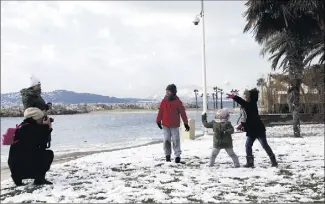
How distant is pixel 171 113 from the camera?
10.5 m

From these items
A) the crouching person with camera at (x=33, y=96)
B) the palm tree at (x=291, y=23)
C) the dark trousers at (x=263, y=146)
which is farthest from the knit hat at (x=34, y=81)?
the palm tree at (x=291, y=23)

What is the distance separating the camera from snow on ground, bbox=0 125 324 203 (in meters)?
7.05

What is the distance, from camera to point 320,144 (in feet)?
45.1

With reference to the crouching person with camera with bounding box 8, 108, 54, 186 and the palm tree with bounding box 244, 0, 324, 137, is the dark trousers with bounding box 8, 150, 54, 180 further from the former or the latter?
the palm tree with bounding box 244, 0, 324, 137

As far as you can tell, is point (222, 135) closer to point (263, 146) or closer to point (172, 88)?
point (263, 146)

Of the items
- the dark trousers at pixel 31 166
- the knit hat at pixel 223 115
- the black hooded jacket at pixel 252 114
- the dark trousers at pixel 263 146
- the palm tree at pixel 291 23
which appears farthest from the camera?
the palm tree at pixel 291 23

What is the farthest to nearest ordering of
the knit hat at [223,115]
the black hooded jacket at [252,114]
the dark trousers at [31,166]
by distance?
the knit hat at [223,115], the black hooded jacket at [252,114], the dark trousers at [31,166]

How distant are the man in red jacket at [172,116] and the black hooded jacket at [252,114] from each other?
1542mm

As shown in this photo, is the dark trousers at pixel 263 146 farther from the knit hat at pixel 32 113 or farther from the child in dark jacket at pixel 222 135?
the knit hat at pixel 32 113

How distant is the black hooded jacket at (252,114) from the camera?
31.3ft

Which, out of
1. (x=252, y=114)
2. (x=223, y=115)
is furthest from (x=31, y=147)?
(x=252, y=114)

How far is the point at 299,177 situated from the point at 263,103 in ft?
80.1

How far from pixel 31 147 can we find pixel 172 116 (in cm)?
366

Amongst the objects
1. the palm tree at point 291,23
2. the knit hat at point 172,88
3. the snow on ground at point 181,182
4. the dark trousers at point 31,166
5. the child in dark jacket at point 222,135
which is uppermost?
the palm tree at point 291,23
